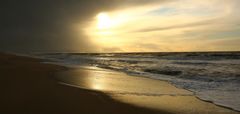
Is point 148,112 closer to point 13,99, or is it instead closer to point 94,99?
point 94,99

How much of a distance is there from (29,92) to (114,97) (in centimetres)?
209

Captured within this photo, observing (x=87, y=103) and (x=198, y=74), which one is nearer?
(x=87, y=103)

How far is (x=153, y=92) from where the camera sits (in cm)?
931

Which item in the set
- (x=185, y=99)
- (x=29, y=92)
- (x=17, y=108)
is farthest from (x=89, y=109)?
(x=185, y=99)

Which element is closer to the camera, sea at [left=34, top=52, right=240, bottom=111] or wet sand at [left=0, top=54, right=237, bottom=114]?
wet sand at [left=0, top=54, right=237, bottom=114]

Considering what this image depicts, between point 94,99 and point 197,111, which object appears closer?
point 197,111

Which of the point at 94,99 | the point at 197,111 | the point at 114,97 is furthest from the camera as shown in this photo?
the point at 114,97

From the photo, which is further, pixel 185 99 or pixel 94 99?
pixel 185 99

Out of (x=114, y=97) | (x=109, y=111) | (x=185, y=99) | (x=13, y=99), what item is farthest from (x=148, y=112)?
(x=13, y=99)

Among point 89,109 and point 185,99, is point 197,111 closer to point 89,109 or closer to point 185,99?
point 185,99

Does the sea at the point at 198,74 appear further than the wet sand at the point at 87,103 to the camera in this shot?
Yes

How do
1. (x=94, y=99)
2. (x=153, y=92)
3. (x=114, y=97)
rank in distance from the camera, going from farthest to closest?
(x=153, y=92) → (x=114, y=97) → (x=94, y=99)

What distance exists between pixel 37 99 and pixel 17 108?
916mm

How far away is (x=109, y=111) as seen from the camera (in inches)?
241
